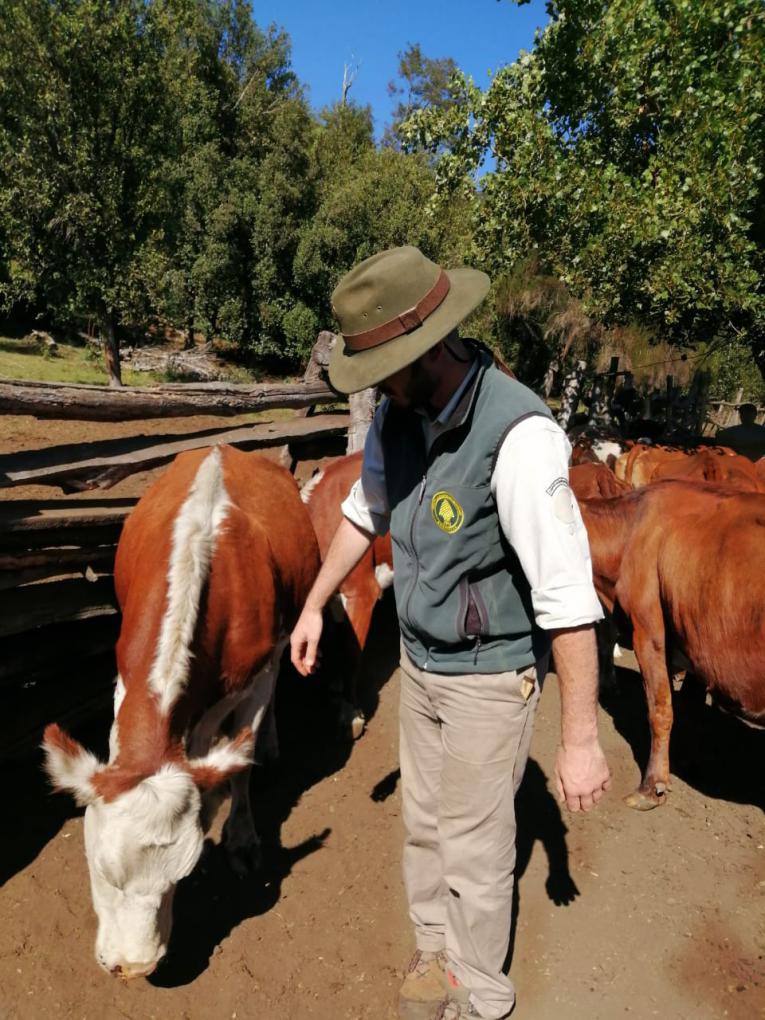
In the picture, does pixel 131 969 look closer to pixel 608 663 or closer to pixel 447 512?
pixel 447 512

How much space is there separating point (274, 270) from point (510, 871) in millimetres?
21728

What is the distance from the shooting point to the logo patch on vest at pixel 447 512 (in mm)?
2168

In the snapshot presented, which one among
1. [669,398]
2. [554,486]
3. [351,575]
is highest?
[554,486]

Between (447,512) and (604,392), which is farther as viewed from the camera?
(604,392)

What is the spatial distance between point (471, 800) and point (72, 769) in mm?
1454

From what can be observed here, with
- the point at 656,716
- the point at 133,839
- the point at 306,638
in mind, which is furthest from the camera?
the point at 656,716

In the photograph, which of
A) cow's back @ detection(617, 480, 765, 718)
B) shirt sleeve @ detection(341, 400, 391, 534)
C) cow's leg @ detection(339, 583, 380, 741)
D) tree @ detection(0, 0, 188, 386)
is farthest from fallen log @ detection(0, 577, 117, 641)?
tree @ detection(0, 0, 188, 386)

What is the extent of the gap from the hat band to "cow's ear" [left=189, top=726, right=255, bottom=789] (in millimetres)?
1630

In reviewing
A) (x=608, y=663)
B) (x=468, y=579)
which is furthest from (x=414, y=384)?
(x=608, y=663)

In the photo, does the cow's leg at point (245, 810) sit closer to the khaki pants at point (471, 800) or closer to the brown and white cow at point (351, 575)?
the khaki pants at point (471, 800)

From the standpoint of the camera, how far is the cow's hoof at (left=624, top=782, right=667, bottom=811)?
4.14 metres

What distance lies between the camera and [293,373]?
24.8 metres

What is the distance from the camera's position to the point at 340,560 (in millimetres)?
2852

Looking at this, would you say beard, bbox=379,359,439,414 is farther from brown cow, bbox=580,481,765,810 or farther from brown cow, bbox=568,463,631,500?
brown cow, bbox=568,463,631,500
